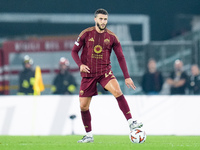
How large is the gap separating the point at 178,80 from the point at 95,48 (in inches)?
279

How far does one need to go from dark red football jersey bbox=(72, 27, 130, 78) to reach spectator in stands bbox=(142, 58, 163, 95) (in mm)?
6494

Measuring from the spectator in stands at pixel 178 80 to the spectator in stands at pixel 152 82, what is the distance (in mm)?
396

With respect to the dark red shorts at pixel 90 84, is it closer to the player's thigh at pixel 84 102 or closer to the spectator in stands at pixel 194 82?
the player's thigh at pixel 84 102

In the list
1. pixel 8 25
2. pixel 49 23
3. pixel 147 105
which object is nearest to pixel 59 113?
pixel 147 105

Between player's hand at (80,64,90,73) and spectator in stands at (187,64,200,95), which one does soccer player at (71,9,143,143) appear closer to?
player's hand at (80,64,90,73)

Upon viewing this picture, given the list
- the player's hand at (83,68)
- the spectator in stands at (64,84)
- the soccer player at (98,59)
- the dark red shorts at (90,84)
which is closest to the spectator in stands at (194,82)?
the spectator in stands at (64,84)

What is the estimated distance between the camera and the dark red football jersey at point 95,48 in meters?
9.33

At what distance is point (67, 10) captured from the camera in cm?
2633

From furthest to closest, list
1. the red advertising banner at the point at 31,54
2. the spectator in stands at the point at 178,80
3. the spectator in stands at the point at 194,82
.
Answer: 1. the red advertising banner at the point at 31,54
2. the spectator in stands at the point at 178,80
3. the spectator in stands at the point at 194,82

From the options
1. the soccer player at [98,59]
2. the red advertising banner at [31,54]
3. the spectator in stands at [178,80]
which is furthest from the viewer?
the red advertising banner at [31,54]

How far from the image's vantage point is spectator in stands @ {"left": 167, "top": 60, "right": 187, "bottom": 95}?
52.2 ft

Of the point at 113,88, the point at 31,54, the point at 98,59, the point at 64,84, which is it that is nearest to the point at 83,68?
the point at 98,59

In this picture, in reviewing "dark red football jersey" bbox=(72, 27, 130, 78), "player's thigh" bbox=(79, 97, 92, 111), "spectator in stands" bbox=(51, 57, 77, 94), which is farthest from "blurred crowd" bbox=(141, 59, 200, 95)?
"dark red football jersey" bbox=(72, 27, 130, 78)

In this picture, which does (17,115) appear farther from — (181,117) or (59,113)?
(181,117)
